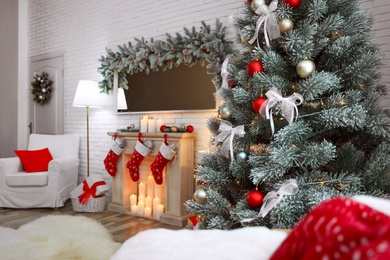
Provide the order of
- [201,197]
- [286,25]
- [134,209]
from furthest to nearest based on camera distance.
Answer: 1. [134,209]
2. [201,197]
3. [286,25]

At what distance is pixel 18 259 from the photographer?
2.08 metres

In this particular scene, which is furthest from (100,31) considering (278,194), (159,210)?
(278,194)

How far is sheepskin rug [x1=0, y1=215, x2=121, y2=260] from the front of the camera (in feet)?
7.16

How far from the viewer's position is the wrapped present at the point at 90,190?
365 cm

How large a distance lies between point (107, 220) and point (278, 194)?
2423 mm

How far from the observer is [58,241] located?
2422 millimetres

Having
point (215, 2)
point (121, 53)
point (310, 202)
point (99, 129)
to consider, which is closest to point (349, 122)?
point (310, 202)

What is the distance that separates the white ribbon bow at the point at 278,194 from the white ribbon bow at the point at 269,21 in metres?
0.71

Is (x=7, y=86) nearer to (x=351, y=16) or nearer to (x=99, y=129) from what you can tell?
(x=99, y=129)

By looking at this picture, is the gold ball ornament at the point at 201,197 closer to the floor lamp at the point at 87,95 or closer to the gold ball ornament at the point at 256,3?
the gold ball ornament at the point at 256,3

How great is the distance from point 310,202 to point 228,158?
0.51m

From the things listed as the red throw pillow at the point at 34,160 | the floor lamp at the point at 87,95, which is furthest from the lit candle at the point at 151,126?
the red throw pillow at the point at 34,160

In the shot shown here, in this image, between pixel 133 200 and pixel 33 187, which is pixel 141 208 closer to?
pixel 133 200

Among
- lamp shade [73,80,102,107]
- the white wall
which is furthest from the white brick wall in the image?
lamp shade [73,80,102,107]
